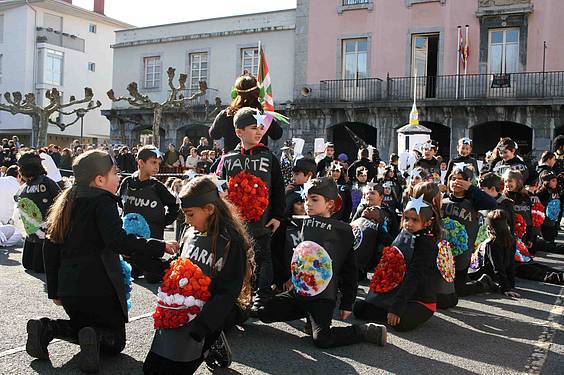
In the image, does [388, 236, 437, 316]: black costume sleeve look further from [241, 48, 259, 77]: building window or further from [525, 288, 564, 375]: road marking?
[241, 48, 259, 77]: building window

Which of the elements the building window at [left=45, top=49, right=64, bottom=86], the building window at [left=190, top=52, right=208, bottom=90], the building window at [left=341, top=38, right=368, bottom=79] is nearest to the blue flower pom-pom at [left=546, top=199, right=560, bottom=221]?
the building window at [left=341, top=38, right=368, bottom=79]

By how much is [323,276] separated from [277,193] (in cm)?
91

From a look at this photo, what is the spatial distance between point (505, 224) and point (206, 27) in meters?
24.8

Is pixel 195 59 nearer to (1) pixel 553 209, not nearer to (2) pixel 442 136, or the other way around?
(2) pixel 442 136

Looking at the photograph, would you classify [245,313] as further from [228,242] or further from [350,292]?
[228,242]

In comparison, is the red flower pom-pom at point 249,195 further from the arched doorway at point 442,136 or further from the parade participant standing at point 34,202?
the arched doorway at point 442,136

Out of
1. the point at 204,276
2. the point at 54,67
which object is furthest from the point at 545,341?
the point at 54,67

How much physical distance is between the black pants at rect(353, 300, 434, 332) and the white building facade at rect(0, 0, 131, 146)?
41.2 meters

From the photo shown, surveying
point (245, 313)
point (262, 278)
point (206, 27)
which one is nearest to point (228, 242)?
point (245, 313)

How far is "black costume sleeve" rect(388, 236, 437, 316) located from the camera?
5273 millimetres

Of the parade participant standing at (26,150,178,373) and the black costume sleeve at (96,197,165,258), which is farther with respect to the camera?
the parade participant standing at (26,150,178,373)

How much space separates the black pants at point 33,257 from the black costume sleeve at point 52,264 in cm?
321

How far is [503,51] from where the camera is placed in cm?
2320

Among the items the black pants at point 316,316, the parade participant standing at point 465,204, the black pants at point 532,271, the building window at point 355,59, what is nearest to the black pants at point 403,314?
the black pants at point 316,316
